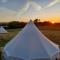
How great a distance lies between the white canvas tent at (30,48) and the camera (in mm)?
9908

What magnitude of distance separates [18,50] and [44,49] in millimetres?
1260

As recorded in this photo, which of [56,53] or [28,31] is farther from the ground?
[28,31]

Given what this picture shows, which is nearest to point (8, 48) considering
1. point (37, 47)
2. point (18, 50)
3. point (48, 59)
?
point (18, 50)

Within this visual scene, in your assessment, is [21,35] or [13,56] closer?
[13,56]

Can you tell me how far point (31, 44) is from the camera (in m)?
10.5

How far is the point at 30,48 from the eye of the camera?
1026cm

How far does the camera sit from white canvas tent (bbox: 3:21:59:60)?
32.5 ft

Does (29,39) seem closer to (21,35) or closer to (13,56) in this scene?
(21,35)

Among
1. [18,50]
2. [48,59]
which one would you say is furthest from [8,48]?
[48,59]

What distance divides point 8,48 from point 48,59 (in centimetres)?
228

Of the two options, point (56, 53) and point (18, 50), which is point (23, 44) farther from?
point (56, 53)

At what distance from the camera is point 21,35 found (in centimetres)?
1116

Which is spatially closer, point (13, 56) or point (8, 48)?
point (13, 56)

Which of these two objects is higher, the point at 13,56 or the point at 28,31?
the point at 28,31
